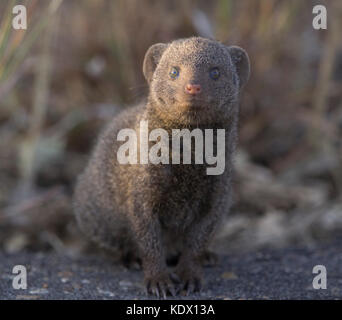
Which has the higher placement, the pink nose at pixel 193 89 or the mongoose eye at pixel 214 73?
the mongoose eye at pixel 214 73

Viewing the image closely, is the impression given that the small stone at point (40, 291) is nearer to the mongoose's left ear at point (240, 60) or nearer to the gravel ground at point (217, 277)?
the gravel ground at point (217, 277)

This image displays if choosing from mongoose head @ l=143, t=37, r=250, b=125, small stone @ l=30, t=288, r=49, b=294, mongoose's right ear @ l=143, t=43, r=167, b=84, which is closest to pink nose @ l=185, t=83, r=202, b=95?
mongoose head @ l=143, t=37, r=250, b=125

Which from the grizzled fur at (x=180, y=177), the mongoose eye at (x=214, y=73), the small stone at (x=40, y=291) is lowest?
the small stone at (x=40, y=291)

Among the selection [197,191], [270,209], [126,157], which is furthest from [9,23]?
[270,209]

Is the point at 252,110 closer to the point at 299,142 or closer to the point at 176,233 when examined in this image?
the point at 299,142

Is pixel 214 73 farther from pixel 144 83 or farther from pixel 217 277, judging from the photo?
pixel 144 83

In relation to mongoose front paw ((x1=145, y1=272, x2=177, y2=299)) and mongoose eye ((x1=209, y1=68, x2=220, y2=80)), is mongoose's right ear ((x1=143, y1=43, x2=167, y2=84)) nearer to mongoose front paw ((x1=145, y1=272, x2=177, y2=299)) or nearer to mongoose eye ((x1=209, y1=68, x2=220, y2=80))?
mongoose eye ((x1=209, y1=68, x2=220, y2=80))

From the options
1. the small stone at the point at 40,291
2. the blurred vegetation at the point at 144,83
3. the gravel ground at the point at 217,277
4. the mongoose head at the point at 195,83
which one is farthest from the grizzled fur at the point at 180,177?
the blurred vegetation at the point at 144,83

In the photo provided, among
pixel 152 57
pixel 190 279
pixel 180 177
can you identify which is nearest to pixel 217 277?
pixel 190 279
